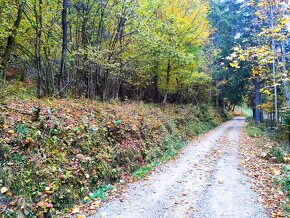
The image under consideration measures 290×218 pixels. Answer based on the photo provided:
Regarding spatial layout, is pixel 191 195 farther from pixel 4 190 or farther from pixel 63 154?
pixel 4 190

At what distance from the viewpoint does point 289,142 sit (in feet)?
45.6

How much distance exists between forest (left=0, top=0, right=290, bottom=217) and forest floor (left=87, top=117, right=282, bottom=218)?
0.45 m

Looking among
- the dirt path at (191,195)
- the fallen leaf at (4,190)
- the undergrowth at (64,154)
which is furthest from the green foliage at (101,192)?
the fallen leaf at (4,190)

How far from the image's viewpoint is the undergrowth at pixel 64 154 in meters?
4.18

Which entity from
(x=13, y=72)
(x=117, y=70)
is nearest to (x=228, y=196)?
(x=117, y=70)

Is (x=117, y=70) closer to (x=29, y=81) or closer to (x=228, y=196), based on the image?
(x=29, y=81)

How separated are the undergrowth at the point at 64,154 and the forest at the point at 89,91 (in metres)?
0.02

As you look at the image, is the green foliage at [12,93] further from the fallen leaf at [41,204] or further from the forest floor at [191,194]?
the forest floor at [191,194]

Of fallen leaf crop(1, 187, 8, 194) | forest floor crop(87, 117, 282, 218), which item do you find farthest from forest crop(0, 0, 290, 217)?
forest floor crop(87, 117, 282, 218)

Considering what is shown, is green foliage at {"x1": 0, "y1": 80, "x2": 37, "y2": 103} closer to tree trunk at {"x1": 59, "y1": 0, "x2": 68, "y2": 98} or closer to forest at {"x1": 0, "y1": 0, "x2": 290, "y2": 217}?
forest at {"x1": 0, "y1": 0, "x2": 290, "y2": 217}

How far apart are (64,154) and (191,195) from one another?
10.5 feet

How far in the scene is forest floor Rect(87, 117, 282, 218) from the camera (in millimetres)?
4457

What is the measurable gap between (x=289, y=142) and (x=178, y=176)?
35.5 feet

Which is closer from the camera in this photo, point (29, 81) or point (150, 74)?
point (29, 81)
